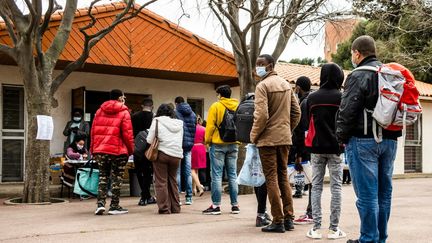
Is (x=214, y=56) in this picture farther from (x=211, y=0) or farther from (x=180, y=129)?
(x=180, y=129)

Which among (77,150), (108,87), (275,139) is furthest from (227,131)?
(108,87)

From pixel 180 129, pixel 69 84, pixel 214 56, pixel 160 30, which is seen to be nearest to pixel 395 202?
pixel 180 129

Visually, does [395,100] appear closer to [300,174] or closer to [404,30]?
[300,174]

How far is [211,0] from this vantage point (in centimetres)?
1047

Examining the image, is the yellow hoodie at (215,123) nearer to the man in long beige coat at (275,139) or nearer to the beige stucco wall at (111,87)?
the man in long beige coat at (275,139)

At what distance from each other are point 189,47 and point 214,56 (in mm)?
739

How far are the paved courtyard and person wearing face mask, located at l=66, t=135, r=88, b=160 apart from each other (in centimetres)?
174

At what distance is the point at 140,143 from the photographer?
31.2 feet

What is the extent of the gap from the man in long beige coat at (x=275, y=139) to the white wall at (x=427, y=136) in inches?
632

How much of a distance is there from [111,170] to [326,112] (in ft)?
12.6

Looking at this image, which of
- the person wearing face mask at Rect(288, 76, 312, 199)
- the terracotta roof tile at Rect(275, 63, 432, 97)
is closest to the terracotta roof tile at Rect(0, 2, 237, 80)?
the terracotta roof tile at Rect(275, 63, 432, 97)

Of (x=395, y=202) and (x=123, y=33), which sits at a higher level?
(x=123, y=33)

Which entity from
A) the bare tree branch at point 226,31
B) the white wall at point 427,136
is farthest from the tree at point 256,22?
the white wall at point 427,136

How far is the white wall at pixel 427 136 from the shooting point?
20.9 meters
